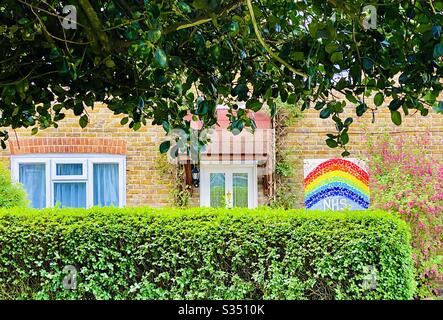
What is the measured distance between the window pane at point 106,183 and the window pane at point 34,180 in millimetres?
767

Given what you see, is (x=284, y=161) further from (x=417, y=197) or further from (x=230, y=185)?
(x=417, y=197)

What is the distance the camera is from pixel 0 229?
607 cm

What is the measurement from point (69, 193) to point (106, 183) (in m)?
0.57

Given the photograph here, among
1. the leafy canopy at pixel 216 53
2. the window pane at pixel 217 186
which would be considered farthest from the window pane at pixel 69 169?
the leafy canopy at pixel 216 53

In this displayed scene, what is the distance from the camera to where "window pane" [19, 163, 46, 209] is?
28.5ft

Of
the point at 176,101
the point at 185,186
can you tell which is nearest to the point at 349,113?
the point at 185,186

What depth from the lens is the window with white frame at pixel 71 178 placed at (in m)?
8.60

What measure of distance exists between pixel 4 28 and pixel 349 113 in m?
7.79

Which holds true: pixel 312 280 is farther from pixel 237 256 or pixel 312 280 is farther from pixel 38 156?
pixel 38 156

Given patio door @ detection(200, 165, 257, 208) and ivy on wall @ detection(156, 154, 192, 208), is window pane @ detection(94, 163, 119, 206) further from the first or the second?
patio door @ detection(200, 165, 257, 208)

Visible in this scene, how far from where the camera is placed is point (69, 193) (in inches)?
347
